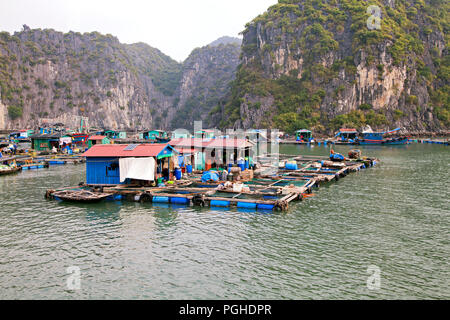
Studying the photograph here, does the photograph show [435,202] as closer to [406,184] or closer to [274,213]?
[406,184]

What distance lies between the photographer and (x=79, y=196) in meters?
25.4

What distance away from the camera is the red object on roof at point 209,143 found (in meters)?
34.8

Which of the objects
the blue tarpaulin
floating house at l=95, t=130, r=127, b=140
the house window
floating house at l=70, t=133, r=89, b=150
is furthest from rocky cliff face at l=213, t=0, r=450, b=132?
the house window

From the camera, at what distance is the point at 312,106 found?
126m

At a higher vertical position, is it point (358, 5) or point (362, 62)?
point (358, 5)

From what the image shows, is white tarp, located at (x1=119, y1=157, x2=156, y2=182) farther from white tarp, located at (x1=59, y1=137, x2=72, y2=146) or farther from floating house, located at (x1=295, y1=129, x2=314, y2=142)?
floating house, located at (x1=295, y1=129, x2=314, y2=142)

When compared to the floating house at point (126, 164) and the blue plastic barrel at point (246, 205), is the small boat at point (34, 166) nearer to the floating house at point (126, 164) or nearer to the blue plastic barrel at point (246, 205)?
the floating house at point (126, 164)

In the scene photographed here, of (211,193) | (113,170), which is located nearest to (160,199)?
(211,193)

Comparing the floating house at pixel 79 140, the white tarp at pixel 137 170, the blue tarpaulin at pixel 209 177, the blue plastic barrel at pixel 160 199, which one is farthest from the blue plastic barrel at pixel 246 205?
the floating house at pixel 79 140

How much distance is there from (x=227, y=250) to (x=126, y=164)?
1419cm

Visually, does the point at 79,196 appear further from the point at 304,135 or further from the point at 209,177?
the point at 304,135

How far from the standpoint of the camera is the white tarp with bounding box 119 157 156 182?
1078 inches

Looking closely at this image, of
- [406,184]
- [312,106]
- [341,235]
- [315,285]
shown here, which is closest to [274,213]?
[341,235]
